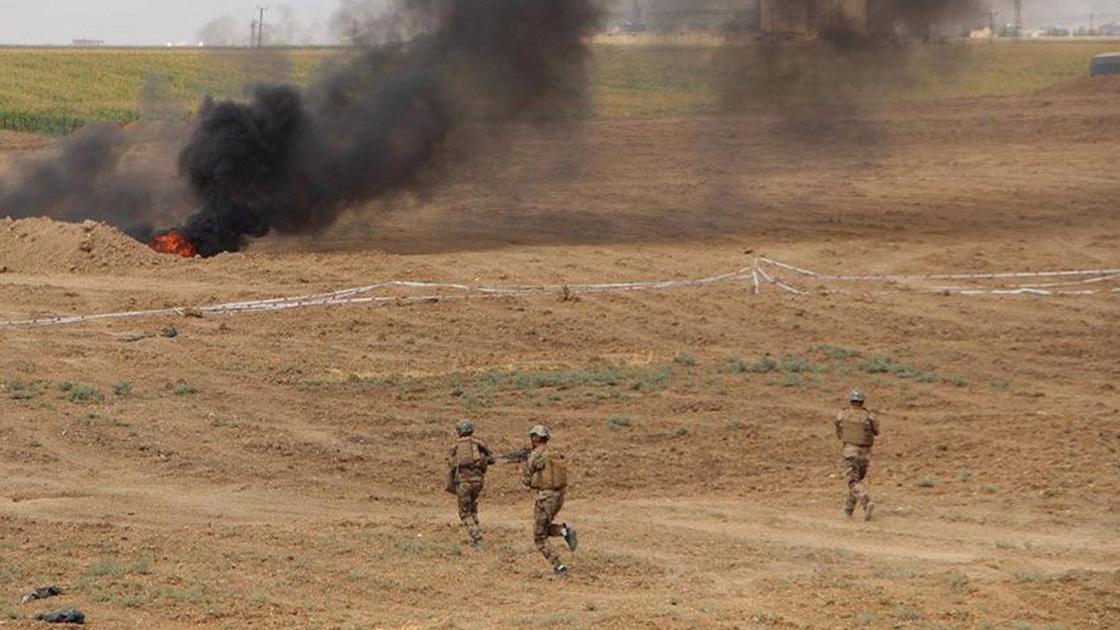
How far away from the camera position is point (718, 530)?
742 inches

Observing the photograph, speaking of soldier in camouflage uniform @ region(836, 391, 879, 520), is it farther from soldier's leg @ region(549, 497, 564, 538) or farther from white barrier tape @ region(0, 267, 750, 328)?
white barrier tape @ region(0, 267, 750, 328)

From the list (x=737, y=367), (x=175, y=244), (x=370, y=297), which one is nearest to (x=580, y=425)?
(x=737, y=367)

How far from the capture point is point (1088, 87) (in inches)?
2377

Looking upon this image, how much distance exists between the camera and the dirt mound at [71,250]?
32.5 meters

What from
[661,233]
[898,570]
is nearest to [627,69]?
[661,233]

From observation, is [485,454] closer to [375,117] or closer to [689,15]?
[375,117]

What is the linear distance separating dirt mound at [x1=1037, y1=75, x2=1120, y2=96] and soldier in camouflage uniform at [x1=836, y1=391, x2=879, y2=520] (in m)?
42.2

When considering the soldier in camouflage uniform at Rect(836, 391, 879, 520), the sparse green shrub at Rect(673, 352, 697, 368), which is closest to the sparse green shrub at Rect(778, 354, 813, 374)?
the sparse green shrub at Rect(673, 352, 697, 368)

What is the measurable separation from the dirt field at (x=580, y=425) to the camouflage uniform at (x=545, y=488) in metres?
0.35

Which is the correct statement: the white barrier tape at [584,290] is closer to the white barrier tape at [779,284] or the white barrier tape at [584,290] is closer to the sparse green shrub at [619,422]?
the white barrier tape at [779,284]

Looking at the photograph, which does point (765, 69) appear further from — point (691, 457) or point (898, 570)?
point (898, 570)

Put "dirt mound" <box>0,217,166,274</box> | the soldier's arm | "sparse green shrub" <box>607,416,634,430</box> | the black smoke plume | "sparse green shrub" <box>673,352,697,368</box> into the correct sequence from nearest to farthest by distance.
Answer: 1. the soldier's arm
2. "sparse green shrub" <box>607,416,634,430</box>
3. "sparse green shrub" <box>673,352,697,368</box>
4. "dirt mound" <box>0,217,166,274</box>
5. the black smoke plume

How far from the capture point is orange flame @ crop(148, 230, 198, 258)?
34.1 m

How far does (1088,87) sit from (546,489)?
156 feet
